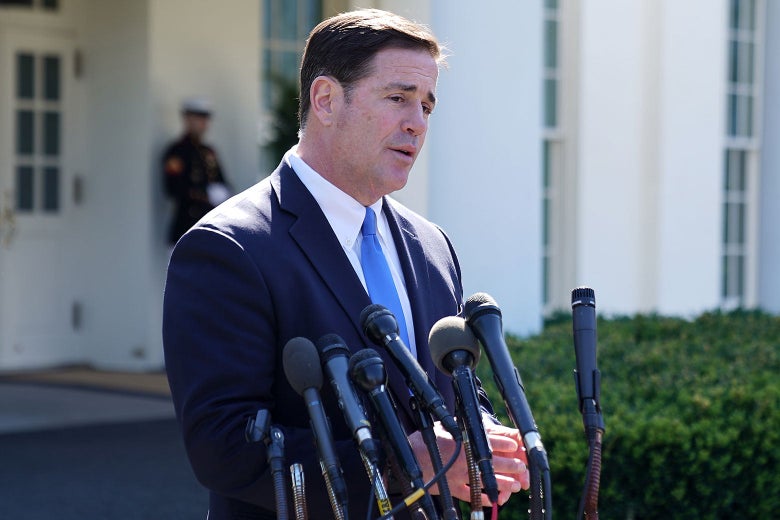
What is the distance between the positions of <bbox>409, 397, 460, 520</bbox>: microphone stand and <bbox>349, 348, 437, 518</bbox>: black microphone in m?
0.05

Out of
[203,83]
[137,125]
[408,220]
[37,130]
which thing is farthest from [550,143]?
[408,220]

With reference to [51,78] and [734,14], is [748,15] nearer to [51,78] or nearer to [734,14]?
[734,14]

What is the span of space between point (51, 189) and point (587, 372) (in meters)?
9.11

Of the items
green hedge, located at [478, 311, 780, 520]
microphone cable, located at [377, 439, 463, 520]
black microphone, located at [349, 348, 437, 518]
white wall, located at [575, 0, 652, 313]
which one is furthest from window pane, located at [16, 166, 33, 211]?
microphone cable, located at [377, 439, 463, 520]

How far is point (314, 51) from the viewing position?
105 inches

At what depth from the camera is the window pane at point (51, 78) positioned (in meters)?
10.7

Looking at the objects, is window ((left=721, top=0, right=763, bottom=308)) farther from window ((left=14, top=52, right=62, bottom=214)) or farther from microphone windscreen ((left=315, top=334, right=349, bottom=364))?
microphone windscreen ((left=315, top=334, right=349, bottom=364))

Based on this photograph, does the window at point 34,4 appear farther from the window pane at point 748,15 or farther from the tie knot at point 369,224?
the tie knot at point 369,224

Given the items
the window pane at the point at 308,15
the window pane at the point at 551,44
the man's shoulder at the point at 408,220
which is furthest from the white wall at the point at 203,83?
the man's shoulder at the point at 408,220

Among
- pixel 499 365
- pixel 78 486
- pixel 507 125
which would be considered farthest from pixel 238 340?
pixel 507 125

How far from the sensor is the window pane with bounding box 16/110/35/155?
1054 centimetres

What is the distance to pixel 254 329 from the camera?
2.44m

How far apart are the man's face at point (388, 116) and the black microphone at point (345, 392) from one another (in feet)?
1.72

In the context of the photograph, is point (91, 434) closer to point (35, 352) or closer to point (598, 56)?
point (35, 352)
